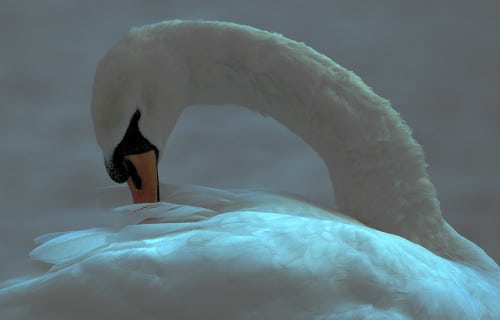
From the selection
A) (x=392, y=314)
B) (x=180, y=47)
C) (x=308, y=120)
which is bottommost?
(x=392, y=314)

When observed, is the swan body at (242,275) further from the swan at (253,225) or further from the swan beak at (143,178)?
the swan beak at (143,178)

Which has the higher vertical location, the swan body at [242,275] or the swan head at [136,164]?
the swan head at [136,164]

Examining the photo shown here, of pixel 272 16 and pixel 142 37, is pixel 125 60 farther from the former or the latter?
pixel 272 16

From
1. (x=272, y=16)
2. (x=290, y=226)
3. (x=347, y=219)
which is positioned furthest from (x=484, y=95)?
(x=290, y=226)

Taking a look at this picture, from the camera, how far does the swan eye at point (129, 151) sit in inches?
49.9

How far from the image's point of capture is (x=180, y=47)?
4.13ft

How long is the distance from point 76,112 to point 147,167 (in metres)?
0.92

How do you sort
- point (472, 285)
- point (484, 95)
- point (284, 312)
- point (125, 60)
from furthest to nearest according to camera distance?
point (484, 95)
point (125, 60)
point (472, 285)
point (284, 312)

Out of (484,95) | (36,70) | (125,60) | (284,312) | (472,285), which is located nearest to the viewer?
(284,312)

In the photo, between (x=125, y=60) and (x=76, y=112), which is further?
(x=76, y=112)

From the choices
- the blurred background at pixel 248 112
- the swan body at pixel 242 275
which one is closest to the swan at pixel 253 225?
the swan body at pixel 242 275

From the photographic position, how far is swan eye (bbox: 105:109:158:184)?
4.16ft

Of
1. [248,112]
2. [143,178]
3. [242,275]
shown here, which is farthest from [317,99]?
[248,112]

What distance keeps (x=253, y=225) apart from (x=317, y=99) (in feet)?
1.06
